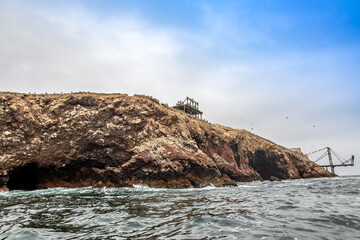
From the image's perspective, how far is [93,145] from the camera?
2498 centimetres

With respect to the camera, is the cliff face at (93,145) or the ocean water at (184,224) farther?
the cliff face at (93,145)

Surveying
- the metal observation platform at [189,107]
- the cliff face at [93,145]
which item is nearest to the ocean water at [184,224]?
the cliff face at [93,145]

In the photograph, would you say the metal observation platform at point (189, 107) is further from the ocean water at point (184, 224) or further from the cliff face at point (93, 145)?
the ocean water at point (184, 224)

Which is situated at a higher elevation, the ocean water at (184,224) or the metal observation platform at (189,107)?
the metal observation platform at (189,107)

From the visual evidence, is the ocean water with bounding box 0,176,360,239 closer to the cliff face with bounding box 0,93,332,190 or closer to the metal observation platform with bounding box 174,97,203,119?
the cliff face with bounding box 0,93,332,190

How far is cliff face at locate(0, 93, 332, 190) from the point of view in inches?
927

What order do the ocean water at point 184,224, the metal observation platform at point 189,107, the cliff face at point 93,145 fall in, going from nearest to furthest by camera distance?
the ocean water at point 184,224 < the cliff face at point 93,145 < the metal observation platform at point 189,107

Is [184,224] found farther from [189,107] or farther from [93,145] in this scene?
[189,107]

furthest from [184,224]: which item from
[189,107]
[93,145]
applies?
[189,107]

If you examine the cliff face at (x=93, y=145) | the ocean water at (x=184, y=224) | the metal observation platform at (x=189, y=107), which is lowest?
the ocean water at (x=184, y=224)

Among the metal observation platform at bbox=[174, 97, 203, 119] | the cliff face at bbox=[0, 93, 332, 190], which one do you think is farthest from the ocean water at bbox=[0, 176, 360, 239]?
the metal observation platform at bbox=[174, 97, 203, 119]

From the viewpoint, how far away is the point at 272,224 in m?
6.82

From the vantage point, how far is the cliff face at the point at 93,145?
23.5 m

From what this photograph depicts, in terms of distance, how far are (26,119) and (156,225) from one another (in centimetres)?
2364
